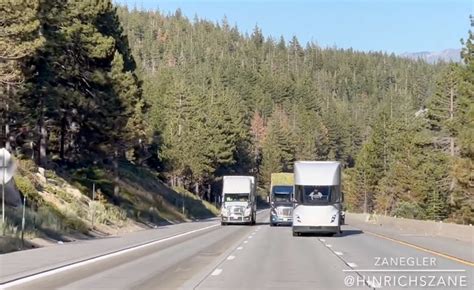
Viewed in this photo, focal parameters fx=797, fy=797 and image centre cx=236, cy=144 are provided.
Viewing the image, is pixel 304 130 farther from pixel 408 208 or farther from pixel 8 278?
pixel 8 278

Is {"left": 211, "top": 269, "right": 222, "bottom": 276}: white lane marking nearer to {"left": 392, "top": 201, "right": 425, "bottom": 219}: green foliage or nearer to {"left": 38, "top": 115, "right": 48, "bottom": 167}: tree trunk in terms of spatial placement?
{"left": 38, "top": 115, "right": 48, "bottom": 167}: tree trunk

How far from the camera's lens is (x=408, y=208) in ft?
299

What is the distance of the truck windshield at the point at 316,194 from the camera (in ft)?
126

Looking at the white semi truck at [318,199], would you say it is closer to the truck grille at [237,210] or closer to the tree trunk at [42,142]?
the tree trunk at [42,142]

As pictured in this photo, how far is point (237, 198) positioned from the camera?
57.8m

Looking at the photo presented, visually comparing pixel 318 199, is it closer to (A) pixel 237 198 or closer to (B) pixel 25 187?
(B) pixel 25 187

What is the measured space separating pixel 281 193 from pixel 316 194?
61.8 ft

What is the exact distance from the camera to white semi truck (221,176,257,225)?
190ft

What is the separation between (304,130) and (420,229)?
150233 mm

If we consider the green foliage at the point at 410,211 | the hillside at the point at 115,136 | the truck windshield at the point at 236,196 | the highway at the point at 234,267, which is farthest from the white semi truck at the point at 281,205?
the green foliage at the point at 410,211

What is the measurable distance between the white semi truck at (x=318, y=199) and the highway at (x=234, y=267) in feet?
24.9

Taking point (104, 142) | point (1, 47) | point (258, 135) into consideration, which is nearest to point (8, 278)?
point (1, 47)

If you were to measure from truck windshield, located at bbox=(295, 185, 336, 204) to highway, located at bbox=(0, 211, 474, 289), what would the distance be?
765 cm

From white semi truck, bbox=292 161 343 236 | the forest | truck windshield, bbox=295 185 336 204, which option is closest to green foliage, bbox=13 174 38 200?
the forest
